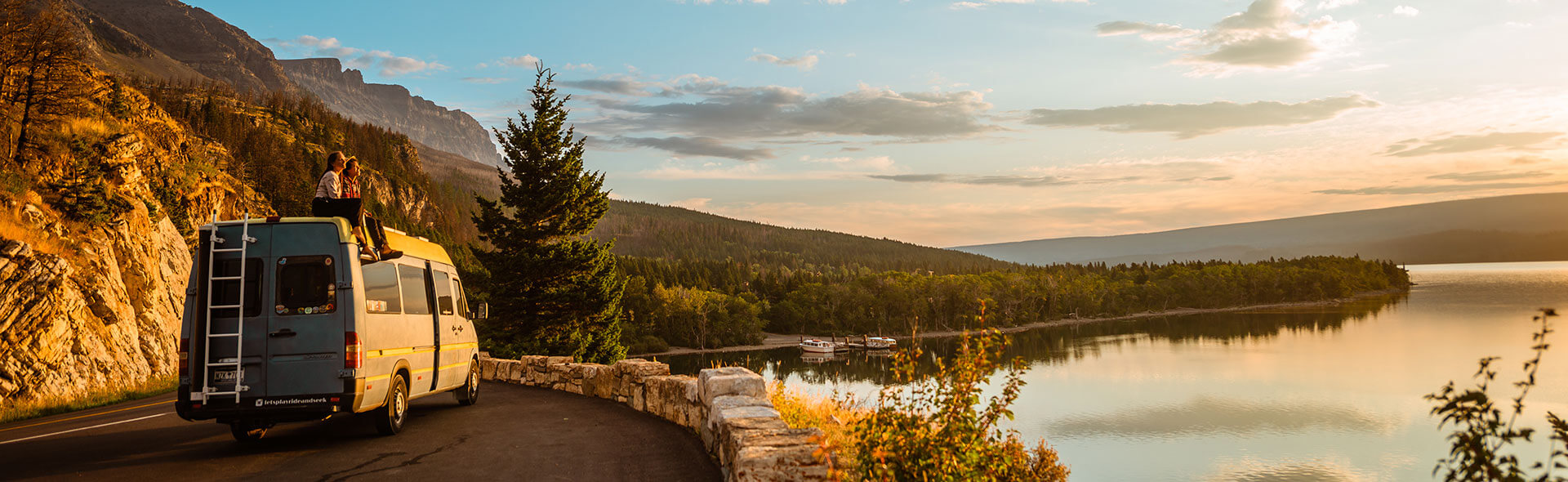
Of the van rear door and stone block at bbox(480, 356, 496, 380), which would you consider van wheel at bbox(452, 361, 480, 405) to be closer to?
the van rear door

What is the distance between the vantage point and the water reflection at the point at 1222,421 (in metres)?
62.5

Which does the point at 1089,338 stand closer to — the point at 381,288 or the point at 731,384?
the point at 731,384

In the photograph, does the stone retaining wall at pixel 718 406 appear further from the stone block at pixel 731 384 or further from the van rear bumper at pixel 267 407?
the van rear bumper at pixel 267 407

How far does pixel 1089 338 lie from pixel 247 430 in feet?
439

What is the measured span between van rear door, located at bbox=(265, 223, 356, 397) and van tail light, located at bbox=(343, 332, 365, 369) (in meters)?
0.05

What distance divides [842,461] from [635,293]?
122 m

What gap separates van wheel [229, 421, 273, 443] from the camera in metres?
11.2

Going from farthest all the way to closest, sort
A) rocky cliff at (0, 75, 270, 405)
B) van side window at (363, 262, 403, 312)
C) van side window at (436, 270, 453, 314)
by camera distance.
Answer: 1. rocky cliff at (0, 75, 270, 405)
2. van side window at (436, 270, 453, 314)
3. van side window at (363, 262, 403, 312)

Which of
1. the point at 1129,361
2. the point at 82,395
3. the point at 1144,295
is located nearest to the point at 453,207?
the point at 1129,361

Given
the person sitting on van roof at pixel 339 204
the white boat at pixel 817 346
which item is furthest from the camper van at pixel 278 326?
the white boat at pixel 817 346

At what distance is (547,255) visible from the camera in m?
36.7

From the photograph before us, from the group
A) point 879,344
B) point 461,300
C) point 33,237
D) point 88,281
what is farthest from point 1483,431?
point 879,344

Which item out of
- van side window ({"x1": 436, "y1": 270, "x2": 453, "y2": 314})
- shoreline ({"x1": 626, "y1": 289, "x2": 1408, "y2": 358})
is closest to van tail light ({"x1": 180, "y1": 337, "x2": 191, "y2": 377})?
van side window ({"x1": 436, "y1": 270, "x2": 453, "y2": 314})

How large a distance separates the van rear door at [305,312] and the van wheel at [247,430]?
1329 mm
